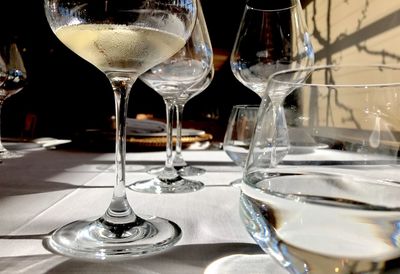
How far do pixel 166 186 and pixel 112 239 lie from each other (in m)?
0.21

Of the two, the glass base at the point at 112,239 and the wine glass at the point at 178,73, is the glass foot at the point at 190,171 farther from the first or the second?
the glass base at the point at 112,239

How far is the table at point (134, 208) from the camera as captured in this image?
0.27 meters

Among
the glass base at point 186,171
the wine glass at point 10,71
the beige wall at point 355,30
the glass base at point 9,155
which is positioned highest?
the beige wall at point 355,30

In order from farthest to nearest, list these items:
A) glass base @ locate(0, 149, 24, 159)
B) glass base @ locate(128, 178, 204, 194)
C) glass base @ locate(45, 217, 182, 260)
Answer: glass base @ locate(0, 149, 24, 159) < glass base @ locate(128, 178, 204, 194) < glass base @ locate(45, 217, 182, 260)

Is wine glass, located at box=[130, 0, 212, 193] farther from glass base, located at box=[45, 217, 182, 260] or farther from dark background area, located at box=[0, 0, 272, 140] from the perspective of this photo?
dark background area, located at box=[0, 0, 272, 140]

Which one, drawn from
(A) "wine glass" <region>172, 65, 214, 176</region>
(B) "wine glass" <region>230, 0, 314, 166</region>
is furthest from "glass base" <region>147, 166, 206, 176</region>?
(B) "wine glass" <region>230, 0, 314, 166</region>

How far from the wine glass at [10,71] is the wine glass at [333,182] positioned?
0.69m

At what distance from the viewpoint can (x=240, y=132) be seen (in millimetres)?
633

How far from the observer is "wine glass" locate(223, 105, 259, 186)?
24.4 inches

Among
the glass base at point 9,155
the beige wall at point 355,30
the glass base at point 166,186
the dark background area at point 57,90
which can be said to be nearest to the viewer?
the glass base at point 166,186

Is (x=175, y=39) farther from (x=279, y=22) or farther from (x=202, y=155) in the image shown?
(x=202, y=155)

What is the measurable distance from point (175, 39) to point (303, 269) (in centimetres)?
24

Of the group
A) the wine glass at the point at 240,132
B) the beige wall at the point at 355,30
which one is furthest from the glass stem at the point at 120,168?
the beige wall at the point at 355,30

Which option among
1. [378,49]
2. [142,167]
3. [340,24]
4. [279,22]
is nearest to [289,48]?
[279,22]
